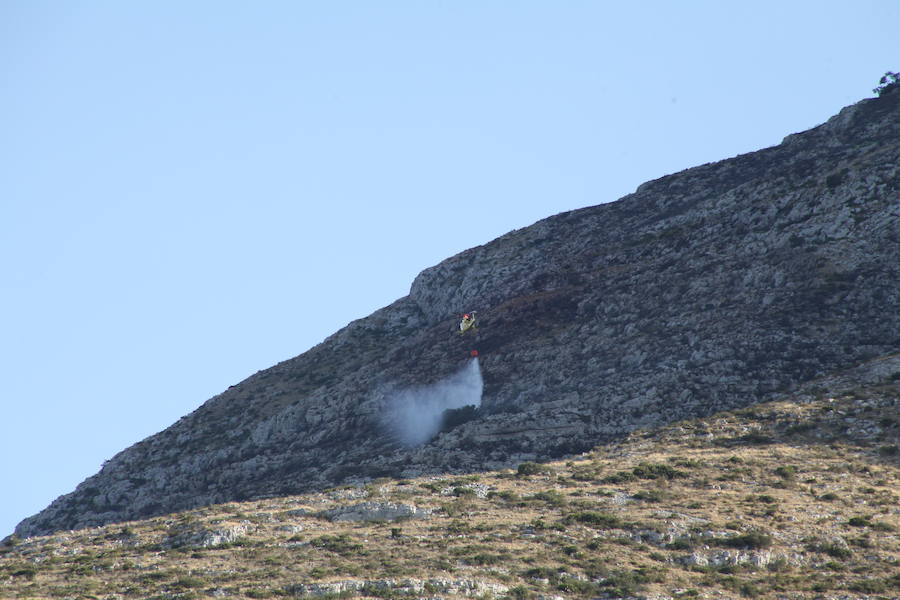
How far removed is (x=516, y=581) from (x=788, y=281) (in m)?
45.0

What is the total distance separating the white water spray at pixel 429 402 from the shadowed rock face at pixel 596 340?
0.99 m

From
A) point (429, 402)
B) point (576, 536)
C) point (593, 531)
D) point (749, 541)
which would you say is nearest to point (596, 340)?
point (429, 402)

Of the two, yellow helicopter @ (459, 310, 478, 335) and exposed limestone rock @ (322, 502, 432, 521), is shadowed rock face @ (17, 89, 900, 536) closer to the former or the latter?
yellow helicopter @ (459, 310, 478, 335)

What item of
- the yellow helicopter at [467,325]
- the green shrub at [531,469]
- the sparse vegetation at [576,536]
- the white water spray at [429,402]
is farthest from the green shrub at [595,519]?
the yellow helicopter at [467,325]

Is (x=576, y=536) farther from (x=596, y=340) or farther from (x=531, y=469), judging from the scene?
(x=596, y=340)

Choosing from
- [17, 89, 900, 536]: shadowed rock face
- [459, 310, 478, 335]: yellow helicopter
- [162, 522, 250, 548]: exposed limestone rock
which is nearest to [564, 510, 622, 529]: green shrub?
[17, 89, 900, 536]: shadowed rock face

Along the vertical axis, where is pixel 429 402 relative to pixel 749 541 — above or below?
above

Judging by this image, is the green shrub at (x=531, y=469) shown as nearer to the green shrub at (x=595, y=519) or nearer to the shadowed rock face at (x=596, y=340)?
the shadowed rock face at (x=596, y=340)

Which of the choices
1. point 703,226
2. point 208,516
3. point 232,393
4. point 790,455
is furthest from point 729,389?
point 232,393

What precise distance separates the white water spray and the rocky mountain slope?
14.6 metres

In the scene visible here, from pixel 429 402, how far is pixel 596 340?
1440 cm

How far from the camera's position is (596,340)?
3280 inches

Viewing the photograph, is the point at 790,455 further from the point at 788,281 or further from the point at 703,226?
the point at 703,226

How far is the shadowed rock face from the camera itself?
73.0m
